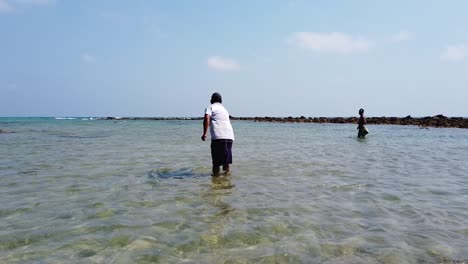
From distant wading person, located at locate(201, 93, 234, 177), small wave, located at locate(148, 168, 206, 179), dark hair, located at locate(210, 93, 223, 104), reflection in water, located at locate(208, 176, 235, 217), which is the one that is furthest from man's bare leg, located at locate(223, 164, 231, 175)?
dark hair, located at locate(210, 93, 223, 104)

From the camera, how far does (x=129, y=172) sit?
9523 mm

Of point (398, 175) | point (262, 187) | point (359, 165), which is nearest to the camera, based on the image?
point (262, 187)

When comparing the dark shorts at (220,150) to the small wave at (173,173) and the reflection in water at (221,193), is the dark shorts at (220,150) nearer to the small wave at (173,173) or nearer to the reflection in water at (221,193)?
the reflection in water at (221,193)

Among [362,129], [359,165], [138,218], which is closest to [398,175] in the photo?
[359,165]

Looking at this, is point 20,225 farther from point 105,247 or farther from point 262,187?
point 262,187

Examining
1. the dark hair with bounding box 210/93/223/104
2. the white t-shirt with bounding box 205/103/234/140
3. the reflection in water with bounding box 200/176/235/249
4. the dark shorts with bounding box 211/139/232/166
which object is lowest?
the reflection in water with bounding box 200/176/235/249

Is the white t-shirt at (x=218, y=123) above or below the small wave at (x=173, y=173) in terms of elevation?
above

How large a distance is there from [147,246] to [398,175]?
23.6ft

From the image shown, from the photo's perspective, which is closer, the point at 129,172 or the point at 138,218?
the point at 138,218

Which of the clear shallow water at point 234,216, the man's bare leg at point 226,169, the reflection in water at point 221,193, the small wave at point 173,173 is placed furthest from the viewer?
the man's bare leg at point 226,169

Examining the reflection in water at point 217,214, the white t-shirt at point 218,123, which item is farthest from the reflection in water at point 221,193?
the white t-shirt at point 218,123

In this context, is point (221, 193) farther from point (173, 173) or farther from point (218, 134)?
point (173, 173)

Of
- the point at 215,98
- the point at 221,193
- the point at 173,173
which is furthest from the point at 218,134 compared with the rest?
the point at 221,193

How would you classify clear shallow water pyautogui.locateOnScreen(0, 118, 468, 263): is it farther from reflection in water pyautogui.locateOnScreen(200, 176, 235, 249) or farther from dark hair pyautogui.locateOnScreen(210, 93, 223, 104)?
dark hair pyautogui.locateOnScreen(210, 93, 223, 104)
